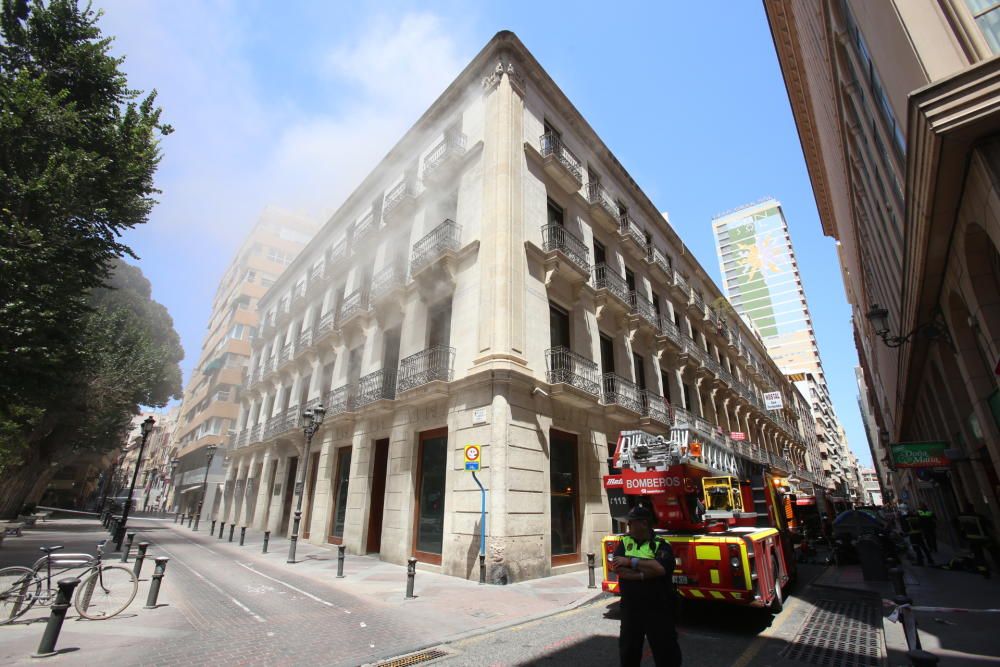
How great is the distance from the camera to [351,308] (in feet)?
57.0

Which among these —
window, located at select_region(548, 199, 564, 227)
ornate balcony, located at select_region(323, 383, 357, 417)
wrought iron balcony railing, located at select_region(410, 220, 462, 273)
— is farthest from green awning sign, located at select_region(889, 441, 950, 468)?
ornate balcony, located at select_region(323, 383, 357, 417)

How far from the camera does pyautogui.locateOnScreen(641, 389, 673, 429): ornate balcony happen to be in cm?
1531

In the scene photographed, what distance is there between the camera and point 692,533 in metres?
6.00

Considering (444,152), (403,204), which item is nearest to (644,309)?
(444,152)

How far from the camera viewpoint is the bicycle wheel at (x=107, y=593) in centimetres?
586

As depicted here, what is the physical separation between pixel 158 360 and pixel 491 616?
30.6m

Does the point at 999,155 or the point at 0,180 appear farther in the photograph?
the point at 0,180

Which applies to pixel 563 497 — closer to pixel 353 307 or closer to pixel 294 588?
pixel 294 588

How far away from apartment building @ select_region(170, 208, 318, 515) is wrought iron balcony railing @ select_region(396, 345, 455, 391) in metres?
21.8

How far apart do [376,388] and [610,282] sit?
29.5ft

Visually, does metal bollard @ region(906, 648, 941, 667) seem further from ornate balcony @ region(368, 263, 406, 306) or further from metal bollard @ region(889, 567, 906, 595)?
ornate balcony @ region(368, 263, 406, 306)

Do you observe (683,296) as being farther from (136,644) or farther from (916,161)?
(136,644)

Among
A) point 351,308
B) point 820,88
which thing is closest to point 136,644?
point 351,308

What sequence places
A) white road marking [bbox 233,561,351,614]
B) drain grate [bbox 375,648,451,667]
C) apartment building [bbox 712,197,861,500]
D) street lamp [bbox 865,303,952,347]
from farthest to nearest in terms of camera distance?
apartment building [bbox 712,197,861,500] < street lamp [bbox 865,303,952,347] < white road marking [bbox 233,561,351,614] < drain grate [bbox 375,648,451,667]
